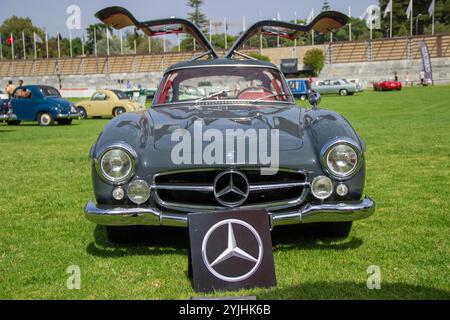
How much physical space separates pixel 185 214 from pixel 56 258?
1.06 m

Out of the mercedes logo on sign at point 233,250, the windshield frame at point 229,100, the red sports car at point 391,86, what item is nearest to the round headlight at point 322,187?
the mercedes logo on sign at point 233,250

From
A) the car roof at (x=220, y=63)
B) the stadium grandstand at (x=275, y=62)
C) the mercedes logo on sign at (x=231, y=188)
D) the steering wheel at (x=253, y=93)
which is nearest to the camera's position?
the mercedes logo on sign at (x=231, y=188)

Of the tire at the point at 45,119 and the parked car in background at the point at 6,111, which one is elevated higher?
the parked car in background at the point at 6,111

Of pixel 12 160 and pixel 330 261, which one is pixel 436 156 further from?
pixel 12 160

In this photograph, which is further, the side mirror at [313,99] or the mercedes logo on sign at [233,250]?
the side mirror at [313,99]

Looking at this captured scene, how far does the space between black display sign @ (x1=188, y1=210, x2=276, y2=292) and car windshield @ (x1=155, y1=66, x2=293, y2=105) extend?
7.15ft

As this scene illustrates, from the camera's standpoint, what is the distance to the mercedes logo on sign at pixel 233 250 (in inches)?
123

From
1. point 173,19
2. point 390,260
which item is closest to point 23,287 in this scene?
point 390,260

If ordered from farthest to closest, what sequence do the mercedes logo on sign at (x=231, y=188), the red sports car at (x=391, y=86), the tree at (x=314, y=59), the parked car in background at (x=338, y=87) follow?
the tree at (x=314, y=59), the red sports car at (x=391, y=86), the parked car in background at (x=338, y=87), the mercedes logo on sign at (x=231, y=188)

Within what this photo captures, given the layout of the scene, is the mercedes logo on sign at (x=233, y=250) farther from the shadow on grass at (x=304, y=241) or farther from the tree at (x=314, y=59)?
the tree at (x=314, y=59)

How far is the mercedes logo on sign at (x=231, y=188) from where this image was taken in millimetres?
3523

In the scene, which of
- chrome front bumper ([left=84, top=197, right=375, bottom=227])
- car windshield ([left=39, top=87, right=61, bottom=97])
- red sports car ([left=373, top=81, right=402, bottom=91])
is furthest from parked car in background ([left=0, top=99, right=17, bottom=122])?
red sports car ([left=373, top=81, right=402, bottom=91])

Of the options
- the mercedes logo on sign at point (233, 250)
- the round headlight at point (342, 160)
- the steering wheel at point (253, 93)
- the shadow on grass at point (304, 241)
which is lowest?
the shadow on grass at point (304, 241)

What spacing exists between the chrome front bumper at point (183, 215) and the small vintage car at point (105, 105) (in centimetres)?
1881
